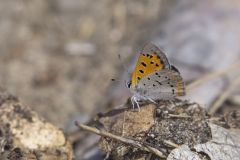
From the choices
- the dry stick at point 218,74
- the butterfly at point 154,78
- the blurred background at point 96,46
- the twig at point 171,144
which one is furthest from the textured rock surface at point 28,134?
the dry stick at point 218,74

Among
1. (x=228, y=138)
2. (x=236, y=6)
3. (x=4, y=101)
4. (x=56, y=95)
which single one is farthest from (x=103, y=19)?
(x=228, y=138)

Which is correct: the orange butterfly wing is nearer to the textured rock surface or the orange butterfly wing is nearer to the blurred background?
the textured rock surface

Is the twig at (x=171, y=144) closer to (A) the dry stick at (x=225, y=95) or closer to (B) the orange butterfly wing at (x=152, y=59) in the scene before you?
(B) the orange butterfly wing at (x=152, y=59)

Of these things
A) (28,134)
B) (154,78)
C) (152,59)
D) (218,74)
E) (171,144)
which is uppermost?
(152,59)

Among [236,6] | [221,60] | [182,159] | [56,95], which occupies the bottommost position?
[56,95]

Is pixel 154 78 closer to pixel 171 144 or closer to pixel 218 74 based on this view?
pixel 171 144

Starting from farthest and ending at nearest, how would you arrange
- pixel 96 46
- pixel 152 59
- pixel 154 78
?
pixel 96 46 < pixel 154 78 < pixel 152 59

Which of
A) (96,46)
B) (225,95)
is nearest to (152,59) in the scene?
(225,95)

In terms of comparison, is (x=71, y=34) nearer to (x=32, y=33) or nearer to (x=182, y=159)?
(x=32, y=33)
